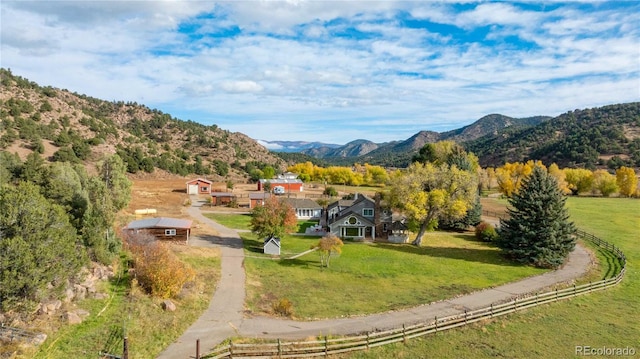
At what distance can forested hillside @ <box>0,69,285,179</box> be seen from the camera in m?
98.8

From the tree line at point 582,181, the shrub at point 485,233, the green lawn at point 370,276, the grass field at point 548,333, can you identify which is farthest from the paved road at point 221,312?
the tree line at point 582,181

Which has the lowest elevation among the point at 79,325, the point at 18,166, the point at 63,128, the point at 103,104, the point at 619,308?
the point at 619,308

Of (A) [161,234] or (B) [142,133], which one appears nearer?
(A) [161,234]

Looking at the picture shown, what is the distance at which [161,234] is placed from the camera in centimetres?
4238

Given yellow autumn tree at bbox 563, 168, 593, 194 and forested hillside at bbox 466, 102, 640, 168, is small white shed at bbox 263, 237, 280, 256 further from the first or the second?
forested hillside at bbox 466, 102, 640, 168

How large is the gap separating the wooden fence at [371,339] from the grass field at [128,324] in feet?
11.1

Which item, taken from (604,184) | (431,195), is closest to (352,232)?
(431,195)

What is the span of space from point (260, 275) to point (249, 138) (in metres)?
167

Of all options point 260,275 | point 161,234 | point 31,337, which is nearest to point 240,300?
point 260,275

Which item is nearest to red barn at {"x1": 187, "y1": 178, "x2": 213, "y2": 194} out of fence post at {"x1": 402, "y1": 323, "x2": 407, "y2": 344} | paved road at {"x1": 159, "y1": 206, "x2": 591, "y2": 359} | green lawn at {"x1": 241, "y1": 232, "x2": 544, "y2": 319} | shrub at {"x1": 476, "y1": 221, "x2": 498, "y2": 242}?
green lawn at {"x1": 241, "y1": 232, "x2": 544, "y2": 319}

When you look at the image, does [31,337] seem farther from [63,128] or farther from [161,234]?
[63,128]

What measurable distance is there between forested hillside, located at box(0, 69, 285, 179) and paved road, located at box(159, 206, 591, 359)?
81.7m

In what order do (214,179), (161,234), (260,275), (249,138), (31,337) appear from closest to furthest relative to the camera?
(31,337) → (260,275) → (161,234) → (214,179) → (249,138)

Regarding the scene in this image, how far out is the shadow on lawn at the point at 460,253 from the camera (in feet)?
140
